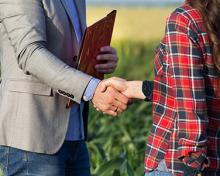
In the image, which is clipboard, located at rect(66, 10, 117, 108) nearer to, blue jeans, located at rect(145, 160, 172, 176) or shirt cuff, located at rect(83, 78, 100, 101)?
shirt cuff, located at rect(83, 78, 100, 101)

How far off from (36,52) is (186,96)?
768 millimetres

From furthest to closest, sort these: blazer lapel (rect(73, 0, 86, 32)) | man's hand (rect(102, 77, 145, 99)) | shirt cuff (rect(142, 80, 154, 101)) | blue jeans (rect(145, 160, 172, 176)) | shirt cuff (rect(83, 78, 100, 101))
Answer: blazer lapel (rect(73, 0, 86, 32))
shirt cuff (rect(83, 78, 100, 101))
man's hand (rect(102, 77, 145, 99))
shirt cuff (rect(142, 80, 154, 101))
blue jeans (rect(145, 160, 172, 176))

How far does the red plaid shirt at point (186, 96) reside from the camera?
3.47m

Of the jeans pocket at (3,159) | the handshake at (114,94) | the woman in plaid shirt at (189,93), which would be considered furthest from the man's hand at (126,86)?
the jeans pocket at (3,159)

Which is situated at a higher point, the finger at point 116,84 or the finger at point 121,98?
the finger at point 116,84

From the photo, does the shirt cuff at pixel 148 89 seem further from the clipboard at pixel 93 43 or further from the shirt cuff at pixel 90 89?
the clipboard at pixel 93 43

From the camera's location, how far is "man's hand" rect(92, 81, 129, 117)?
157 inches

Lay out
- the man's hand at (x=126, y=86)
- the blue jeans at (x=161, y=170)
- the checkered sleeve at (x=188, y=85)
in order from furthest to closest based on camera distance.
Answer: the man's hand at (x=126, y=86) → the blue jeans at (x=161, y=170) → the checkered sleeve at (x=188, y=85)

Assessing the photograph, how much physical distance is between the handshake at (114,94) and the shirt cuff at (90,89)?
0.04ft

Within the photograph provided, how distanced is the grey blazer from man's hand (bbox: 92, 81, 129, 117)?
0.07 m

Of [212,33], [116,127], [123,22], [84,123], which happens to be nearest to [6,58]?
[84,123]

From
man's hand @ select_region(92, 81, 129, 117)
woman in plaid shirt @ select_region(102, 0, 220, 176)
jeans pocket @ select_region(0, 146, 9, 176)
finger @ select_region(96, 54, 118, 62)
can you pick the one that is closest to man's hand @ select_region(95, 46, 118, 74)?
finger @ select_region(96, 54, 118, 62)

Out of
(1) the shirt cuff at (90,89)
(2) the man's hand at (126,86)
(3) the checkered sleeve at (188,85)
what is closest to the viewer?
(3) the checkered sleeve at (188,85)

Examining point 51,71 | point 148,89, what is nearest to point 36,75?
point 51,71
